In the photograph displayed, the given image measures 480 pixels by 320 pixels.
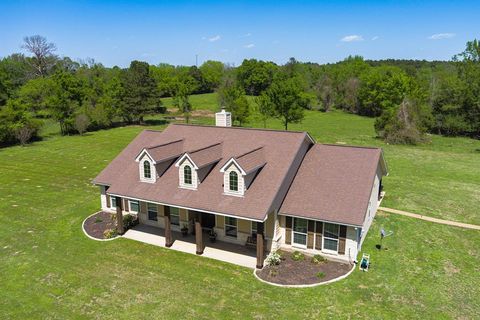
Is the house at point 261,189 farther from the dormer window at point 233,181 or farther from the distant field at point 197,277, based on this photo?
the distant field at point 197,277

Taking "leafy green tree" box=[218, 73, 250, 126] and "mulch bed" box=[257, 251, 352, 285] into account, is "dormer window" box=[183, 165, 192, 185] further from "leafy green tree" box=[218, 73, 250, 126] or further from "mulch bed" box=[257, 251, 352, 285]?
"leafy green tree" box=[218, 73, 250, 126]

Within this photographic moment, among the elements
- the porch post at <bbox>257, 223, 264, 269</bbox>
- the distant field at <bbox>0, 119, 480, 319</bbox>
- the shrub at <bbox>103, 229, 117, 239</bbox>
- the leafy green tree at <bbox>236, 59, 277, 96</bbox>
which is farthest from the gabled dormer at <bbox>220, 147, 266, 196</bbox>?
the leafy green tree at <bbox>236, 59, 277, 96</bbox>

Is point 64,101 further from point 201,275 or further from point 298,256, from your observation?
point 298,256

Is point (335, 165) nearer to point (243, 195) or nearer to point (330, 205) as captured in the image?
point (330, 205)

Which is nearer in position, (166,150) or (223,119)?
(166,150)

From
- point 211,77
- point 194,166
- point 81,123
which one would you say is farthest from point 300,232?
point 211,77
